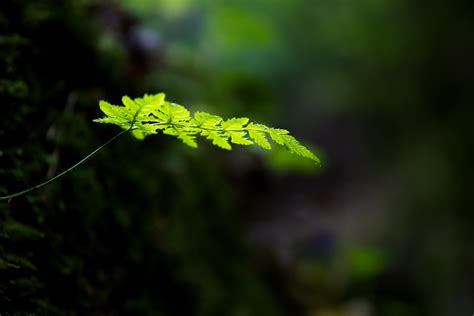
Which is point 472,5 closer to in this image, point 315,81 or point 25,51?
point 315,81

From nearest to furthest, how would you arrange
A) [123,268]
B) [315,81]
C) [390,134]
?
[123,268] → [390,134] → [315,81]

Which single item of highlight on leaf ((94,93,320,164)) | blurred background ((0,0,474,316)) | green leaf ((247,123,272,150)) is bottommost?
highlight on leaf ((94,93,320,164))

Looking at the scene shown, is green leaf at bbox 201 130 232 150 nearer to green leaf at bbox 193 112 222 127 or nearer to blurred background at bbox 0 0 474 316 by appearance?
green leaf at bbox 193 112 222 127

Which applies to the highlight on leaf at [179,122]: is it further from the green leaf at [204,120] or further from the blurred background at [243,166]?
the blurred background at [243,166]

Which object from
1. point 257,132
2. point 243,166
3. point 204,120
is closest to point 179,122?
point 204,120

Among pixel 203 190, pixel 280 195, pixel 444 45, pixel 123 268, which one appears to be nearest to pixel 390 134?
pixel 444 45

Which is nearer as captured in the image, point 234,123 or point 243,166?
point 234,123

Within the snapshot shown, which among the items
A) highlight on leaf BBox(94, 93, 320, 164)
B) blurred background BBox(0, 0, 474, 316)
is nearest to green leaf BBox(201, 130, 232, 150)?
highlight on leaf BBox(94, 93, 320, 164)

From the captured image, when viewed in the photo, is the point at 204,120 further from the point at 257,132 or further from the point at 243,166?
the point at 243,166
